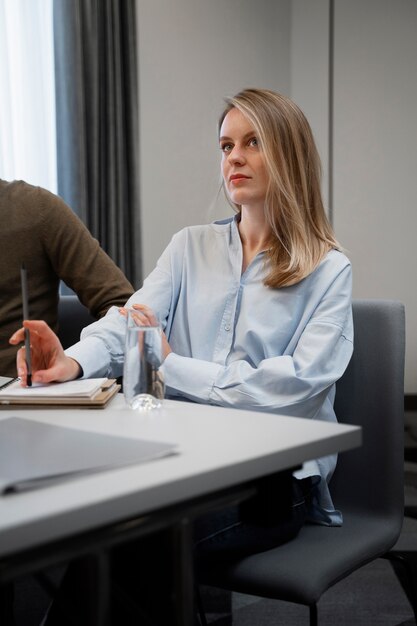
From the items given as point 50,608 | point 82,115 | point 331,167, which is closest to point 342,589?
point 50,608

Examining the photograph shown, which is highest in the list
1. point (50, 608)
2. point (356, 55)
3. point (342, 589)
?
point (356, 55)

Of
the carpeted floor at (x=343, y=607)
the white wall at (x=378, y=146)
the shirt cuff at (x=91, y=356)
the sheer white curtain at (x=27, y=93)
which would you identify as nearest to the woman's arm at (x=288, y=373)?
the shirt cuff at (x=91, y=356)

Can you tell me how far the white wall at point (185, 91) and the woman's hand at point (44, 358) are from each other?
8.84 ft

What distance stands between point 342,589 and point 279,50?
137 inches

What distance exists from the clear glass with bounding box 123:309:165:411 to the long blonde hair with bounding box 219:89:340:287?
47 centimetres

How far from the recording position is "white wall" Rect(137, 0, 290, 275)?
3.97m

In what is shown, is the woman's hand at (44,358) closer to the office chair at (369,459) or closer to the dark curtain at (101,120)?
the office chair at (369,459)

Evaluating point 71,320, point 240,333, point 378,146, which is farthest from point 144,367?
point 378,146

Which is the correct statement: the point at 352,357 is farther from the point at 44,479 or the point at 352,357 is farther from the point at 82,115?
the point at 82,115

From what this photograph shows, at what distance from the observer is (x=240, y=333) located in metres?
1.55

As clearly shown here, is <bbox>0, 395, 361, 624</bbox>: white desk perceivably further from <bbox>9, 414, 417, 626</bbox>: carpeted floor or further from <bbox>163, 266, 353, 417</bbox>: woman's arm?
<bbox>9, 414, 417, 626</bbox>: carpeted floor

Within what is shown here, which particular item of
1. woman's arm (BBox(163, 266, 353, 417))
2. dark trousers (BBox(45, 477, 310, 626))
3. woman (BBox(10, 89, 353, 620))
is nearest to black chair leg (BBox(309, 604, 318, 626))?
woman (BBox(10, 89, 353, 620))

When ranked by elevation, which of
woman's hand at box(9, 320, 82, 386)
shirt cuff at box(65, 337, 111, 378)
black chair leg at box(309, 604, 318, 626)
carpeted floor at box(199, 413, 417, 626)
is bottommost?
carpeted floor at box(199, 413, 417, 626)

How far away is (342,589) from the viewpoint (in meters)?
2.27
